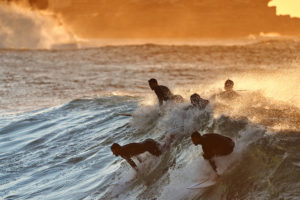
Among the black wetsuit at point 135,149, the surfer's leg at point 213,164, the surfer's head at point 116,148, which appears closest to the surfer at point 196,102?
the black wetsuit at point 135,149

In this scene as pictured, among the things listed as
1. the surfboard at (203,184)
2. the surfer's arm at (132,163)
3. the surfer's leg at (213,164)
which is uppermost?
the surfer's arm at (132,163)

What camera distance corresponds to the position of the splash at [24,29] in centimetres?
7950

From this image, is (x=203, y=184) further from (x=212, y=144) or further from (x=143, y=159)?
(x=143, y=159)

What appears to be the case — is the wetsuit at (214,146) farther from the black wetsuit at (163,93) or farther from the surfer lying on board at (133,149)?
the black wetsuit at (163,93)

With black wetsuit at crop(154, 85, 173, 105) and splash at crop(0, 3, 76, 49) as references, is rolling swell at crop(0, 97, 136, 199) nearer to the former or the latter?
black wetsuit at crop(154, 85, 173, 105)

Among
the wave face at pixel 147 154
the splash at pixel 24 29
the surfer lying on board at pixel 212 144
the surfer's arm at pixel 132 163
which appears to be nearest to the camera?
the surfer lying on board at pixel 212 144

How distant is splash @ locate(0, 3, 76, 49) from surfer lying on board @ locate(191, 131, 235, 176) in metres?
72.9

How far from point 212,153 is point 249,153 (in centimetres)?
76

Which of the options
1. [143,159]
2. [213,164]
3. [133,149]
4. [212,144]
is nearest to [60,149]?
[143,159]

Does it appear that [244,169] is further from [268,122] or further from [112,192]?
[112,192]

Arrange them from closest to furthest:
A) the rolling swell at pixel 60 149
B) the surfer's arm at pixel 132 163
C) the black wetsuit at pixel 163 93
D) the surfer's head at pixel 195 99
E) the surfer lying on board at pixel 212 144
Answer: the surfer lying on board at pixel 212 144, the surfer's arm at pixel 132 163, the surfer's head at pixel 195 99, the rolling swell at pixel 60 149, the black wetsuit at pixel 163 93

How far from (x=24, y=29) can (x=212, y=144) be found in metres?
74.1

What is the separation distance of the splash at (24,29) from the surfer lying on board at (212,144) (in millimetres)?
72891

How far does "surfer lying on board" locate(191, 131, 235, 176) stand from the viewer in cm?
854
